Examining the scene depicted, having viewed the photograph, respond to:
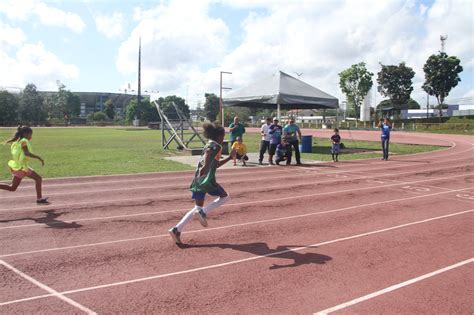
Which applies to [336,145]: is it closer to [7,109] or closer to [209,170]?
[209,170]

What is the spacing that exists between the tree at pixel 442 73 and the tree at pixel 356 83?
8837mm

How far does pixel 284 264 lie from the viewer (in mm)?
5270

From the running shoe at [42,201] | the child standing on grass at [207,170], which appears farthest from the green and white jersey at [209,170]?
the running shoe at [42,201]

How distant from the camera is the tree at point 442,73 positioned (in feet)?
198

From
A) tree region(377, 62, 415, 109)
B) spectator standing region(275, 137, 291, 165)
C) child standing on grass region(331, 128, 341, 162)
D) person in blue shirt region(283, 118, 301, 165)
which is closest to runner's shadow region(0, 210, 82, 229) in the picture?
spectator standing region(275, 137, 291, 165)

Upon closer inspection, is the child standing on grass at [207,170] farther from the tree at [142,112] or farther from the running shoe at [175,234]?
the tree at [142,112]

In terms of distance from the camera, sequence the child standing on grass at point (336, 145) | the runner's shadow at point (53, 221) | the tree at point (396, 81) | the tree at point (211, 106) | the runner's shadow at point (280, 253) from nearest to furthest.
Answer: the runner's shadow at point (280, 253) → the runner's shadow at point (53, 221) → the child standing on grass at point (336, 145) → the tree at point (396, 81) → the tree at point (211, 106)

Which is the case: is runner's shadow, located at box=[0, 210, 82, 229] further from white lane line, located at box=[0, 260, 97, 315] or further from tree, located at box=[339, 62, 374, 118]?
tree, located at box=[339, 62, 374, 118]

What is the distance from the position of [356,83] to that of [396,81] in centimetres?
839

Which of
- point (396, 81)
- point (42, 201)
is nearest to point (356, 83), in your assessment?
point (396, 81)

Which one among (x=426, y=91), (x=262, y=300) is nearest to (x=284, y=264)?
(x=262, y=300)

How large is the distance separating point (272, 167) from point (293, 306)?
11.6m

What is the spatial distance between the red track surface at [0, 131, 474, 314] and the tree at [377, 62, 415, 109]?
64436mm

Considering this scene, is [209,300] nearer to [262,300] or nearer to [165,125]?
[262,300]
